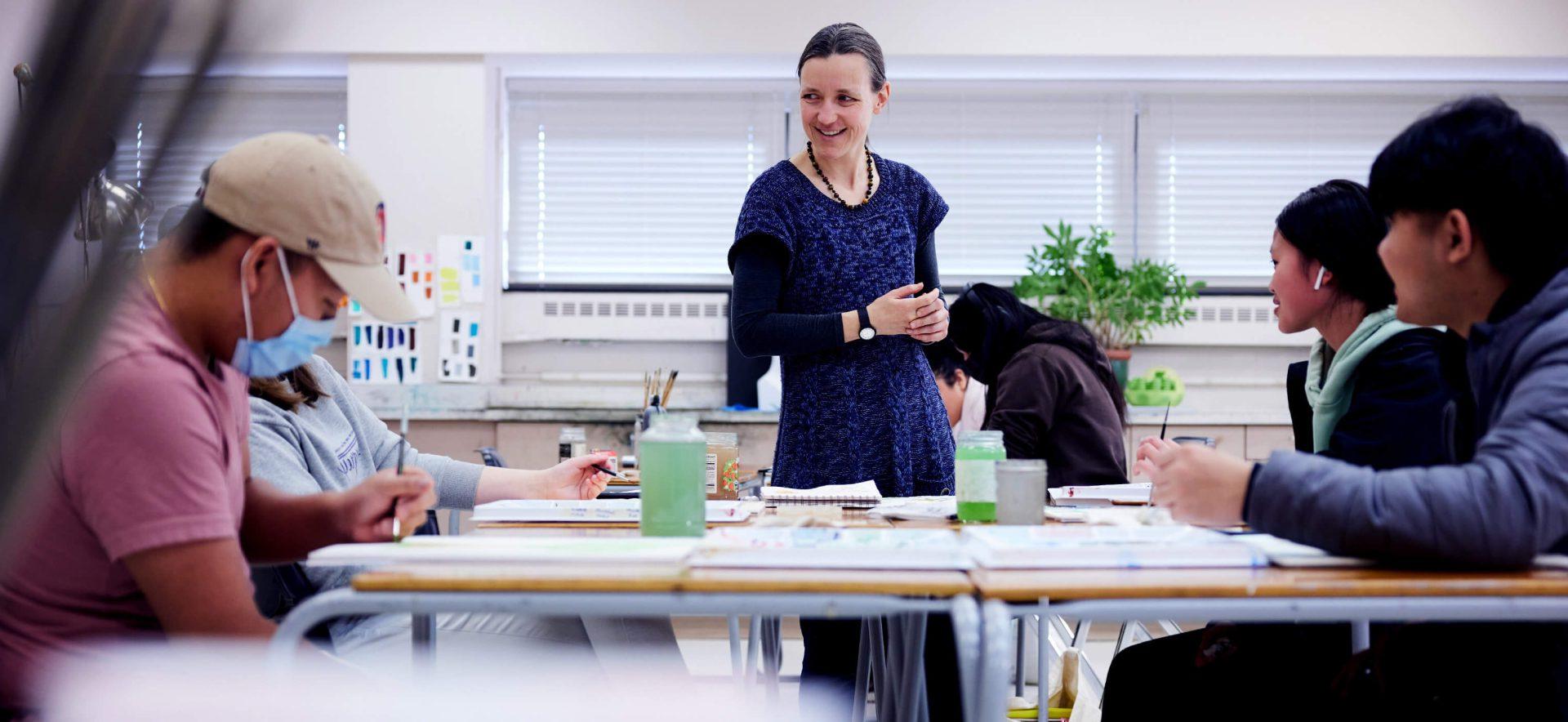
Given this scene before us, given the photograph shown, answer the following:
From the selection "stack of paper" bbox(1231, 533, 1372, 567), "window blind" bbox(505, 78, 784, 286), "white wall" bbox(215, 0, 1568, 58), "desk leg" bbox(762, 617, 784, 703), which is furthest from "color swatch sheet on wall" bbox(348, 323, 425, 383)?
"stack of paper" bbox(1231, 533, 1372, 567)

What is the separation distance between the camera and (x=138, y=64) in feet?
0.69

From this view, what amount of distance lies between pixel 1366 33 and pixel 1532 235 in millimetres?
3760

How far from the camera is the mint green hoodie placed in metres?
1.46

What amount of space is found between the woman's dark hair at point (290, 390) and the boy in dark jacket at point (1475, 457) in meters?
1.19

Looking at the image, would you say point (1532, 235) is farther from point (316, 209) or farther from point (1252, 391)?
point (1252, 391)

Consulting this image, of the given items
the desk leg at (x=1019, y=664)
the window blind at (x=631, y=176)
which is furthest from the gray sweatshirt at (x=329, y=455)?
the window blind at (x=631, y=176)

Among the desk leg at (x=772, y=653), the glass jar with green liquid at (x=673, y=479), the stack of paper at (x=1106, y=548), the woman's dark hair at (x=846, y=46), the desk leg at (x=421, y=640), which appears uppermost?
the woman's dark hair at (x=846, y=46)

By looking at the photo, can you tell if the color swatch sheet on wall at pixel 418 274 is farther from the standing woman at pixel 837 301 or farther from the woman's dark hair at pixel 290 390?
the standing woman at pixel 837 301

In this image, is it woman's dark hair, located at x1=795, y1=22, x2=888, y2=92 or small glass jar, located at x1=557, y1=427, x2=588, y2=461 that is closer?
woman's dark hair, located at x1=795, y1=22, x2=888, y2=92

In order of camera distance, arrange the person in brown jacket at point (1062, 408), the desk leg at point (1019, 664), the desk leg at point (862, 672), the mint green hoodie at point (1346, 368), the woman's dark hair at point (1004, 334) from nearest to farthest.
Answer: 1. the mint green hoodie at point (1346, 368)
2. the desk leg at point (862, 672)
3. the person in brown jacket at point (1062, 408)
4. the woman's dark hair at point (1004, 334)
5. the desk leg at point (1019, 664)

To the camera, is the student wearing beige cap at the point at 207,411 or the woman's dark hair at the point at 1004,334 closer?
the student wearing beige cap at the point at 207,411

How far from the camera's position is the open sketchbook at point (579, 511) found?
1436mm

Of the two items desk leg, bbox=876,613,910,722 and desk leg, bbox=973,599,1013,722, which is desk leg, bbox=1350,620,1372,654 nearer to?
desk leg, bbox=876,613,910,722

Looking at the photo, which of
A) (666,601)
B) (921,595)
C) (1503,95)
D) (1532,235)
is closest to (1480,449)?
(1532,235)
